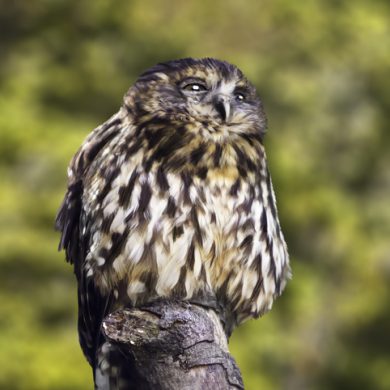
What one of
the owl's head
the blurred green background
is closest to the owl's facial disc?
the owl's head

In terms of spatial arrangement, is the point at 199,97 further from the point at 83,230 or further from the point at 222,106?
the point at 83,230

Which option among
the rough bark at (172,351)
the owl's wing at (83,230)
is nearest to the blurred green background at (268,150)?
the owl's wing at (83,230)

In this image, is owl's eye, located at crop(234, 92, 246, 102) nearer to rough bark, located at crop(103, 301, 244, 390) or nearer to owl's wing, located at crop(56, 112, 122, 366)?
owl's wing, located at crop(56, 112, 122, 366)

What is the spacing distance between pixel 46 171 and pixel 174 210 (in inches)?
210

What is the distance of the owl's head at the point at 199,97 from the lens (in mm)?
4297

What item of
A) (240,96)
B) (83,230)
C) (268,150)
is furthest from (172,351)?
(268,150)

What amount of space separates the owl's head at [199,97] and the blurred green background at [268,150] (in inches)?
168

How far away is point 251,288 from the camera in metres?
4.27

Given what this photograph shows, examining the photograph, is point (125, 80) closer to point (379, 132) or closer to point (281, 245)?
point (379, 132)

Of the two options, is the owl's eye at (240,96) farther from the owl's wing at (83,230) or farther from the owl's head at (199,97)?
the owl's wing at (83,230)

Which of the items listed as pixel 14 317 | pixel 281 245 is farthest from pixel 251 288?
pixel 14 317

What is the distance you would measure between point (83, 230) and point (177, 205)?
0.36m

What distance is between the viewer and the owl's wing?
4254 millimetres

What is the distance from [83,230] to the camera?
14.0 feet
